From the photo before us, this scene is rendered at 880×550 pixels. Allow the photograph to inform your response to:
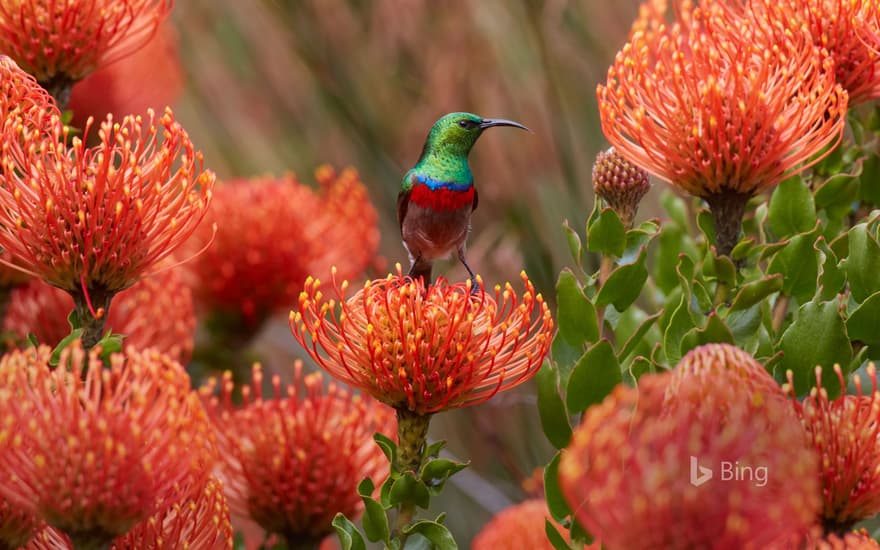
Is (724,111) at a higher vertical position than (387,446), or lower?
higher

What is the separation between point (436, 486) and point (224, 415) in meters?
0.26

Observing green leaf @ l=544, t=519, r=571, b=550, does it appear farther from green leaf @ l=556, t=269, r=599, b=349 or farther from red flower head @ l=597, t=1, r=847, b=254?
red flower head @ l=597, t=1, r=847, b=254

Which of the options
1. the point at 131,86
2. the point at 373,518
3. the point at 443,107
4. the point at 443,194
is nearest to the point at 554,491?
the point at 373,518

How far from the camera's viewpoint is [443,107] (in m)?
1.86

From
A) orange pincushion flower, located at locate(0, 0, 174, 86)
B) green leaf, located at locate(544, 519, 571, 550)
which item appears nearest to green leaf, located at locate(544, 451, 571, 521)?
green leaf, located at locate(544, 519, 571, 550)

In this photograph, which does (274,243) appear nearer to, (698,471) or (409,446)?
(409,446)

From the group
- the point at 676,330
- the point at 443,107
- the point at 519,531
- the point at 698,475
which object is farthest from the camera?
the point at 443,107

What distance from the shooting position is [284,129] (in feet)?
6.89

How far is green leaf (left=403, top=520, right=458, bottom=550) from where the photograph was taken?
32.2 inches

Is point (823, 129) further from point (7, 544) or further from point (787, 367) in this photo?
point (7, 544)

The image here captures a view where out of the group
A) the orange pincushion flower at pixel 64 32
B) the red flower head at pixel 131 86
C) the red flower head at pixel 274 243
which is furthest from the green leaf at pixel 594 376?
the red flower head at pixel 131 86

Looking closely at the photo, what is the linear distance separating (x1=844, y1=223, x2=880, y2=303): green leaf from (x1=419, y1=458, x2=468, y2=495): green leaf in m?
0.31

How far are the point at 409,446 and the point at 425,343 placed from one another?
9 cm

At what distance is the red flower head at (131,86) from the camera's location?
139 cm
